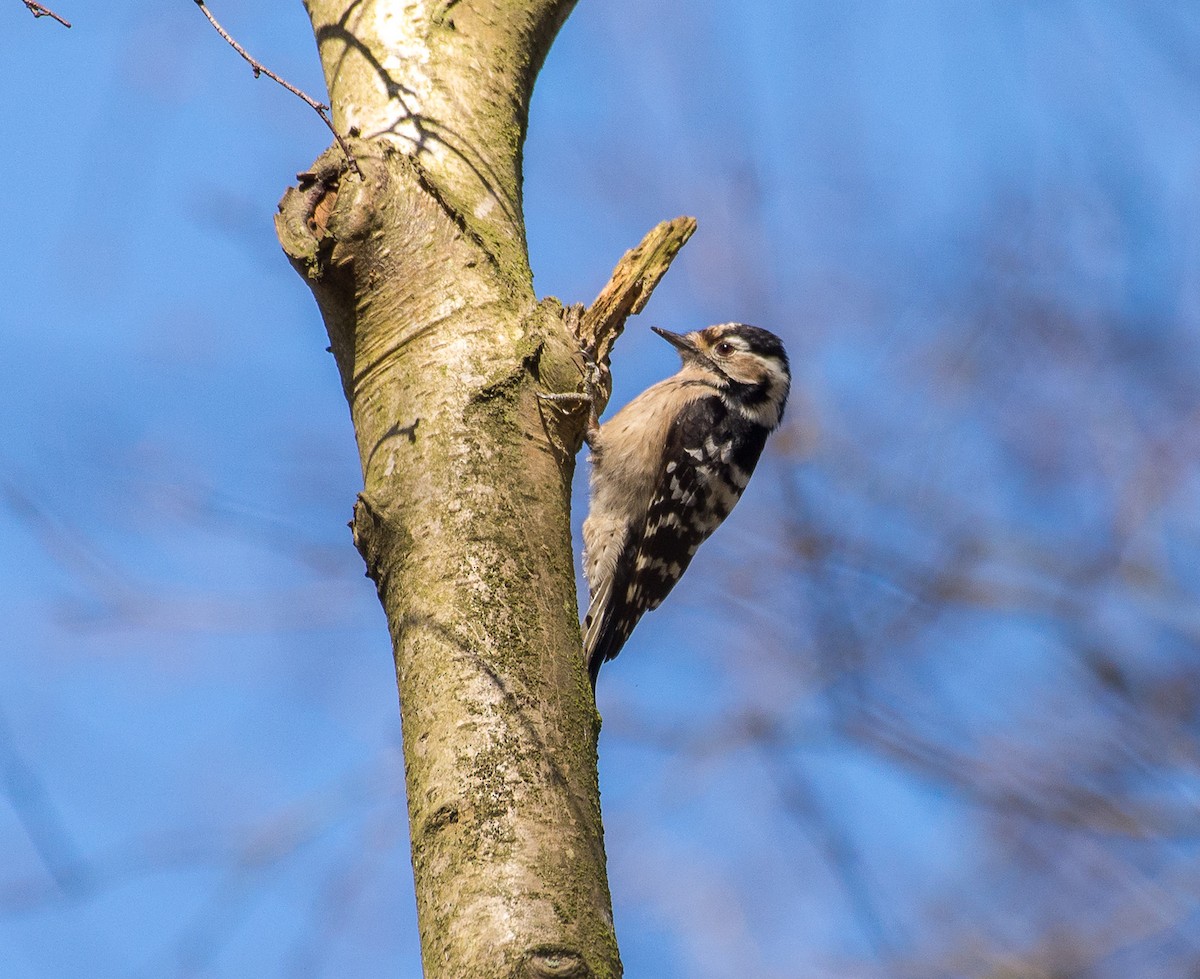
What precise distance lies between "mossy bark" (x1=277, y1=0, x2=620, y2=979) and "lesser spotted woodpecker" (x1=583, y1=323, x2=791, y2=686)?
7.46 feet

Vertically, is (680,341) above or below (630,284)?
above

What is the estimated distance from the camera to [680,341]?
→ 20.8 feet

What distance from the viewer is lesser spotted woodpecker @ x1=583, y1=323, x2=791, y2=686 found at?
558 centimetres

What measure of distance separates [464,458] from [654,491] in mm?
3226

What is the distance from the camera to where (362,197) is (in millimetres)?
2977

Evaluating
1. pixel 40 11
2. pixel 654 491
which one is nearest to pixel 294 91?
pixel 40 11

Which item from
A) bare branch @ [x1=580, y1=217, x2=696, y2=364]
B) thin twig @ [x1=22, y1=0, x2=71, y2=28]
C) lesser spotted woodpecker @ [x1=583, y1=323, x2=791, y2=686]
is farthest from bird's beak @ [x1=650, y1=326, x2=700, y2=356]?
thin twig @ [x1=22, y1=0, x2=71, y2=28]

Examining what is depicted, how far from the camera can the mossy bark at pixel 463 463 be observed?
1.95 meters

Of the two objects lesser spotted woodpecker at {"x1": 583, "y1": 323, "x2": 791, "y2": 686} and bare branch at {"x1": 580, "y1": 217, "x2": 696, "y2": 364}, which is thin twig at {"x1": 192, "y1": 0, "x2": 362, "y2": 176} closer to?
bare branch at {"x1": 580, "y1": 217, "x2": 696, "y2": 364}

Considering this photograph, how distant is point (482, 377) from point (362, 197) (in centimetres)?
61

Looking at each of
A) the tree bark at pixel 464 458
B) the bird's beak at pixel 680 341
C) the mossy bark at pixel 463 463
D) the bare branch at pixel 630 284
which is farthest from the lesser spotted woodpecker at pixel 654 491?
the mossy bark at pixel 463 463

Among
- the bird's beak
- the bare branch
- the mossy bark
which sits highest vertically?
the bird's beak

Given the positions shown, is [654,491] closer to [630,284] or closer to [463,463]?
[630,284]

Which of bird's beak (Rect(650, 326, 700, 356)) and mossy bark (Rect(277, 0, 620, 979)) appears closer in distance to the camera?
mossy bark (Rect(277, 0, 620, 979))
